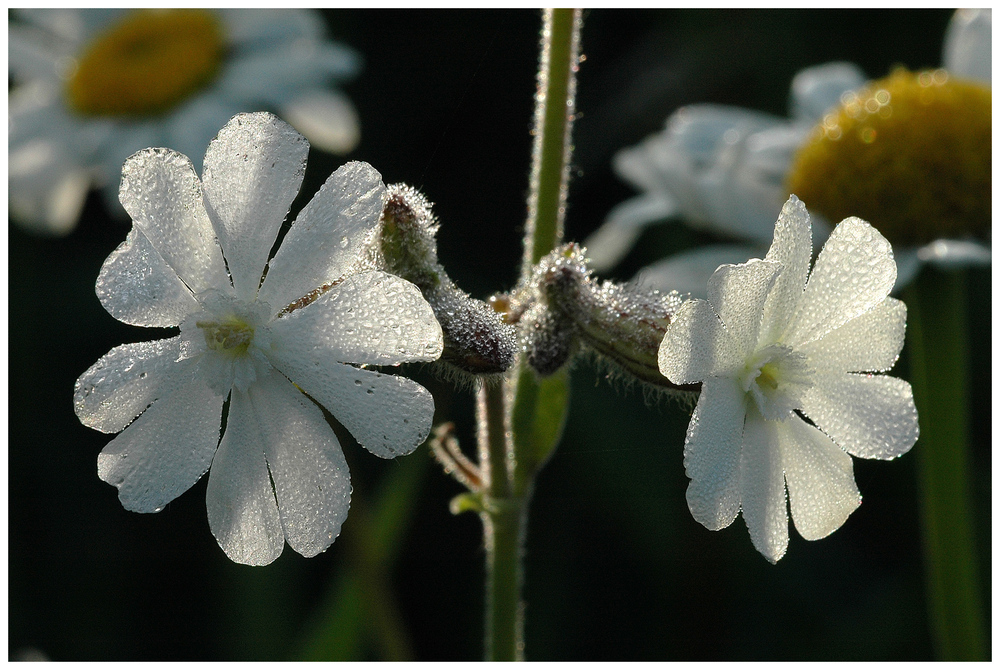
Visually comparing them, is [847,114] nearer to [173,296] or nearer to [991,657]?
[991,657]

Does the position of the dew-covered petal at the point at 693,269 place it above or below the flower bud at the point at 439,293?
above

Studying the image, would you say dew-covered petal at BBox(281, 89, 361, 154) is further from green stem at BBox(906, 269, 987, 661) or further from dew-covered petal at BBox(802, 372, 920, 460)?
dew-covered petal at BBox(802, 372, 920, 460)

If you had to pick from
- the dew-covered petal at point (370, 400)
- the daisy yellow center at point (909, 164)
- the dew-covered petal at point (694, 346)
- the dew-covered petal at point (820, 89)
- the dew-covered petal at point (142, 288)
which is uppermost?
the dew-covered petal at point (820, 89)

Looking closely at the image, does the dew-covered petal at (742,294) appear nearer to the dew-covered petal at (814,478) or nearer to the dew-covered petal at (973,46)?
the dew-covered petal at (814,478)

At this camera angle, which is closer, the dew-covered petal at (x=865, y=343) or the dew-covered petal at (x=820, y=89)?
the dew-covered petal at (x=865, y=343)

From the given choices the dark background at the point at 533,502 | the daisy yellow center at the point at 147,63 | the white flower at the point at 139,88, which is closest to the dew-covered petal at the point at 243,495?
the dark background at the point at 533,502

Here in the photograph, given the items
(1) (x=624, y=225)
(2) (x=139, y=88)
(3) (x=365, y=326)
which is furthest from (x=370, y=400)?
(2) (x=139, y=88)

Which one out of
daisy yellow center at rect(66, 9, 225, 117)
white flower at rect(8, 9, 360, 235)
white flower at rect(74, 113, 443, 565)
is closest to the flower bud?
white flower at rect(74, 113, 443, 565)
